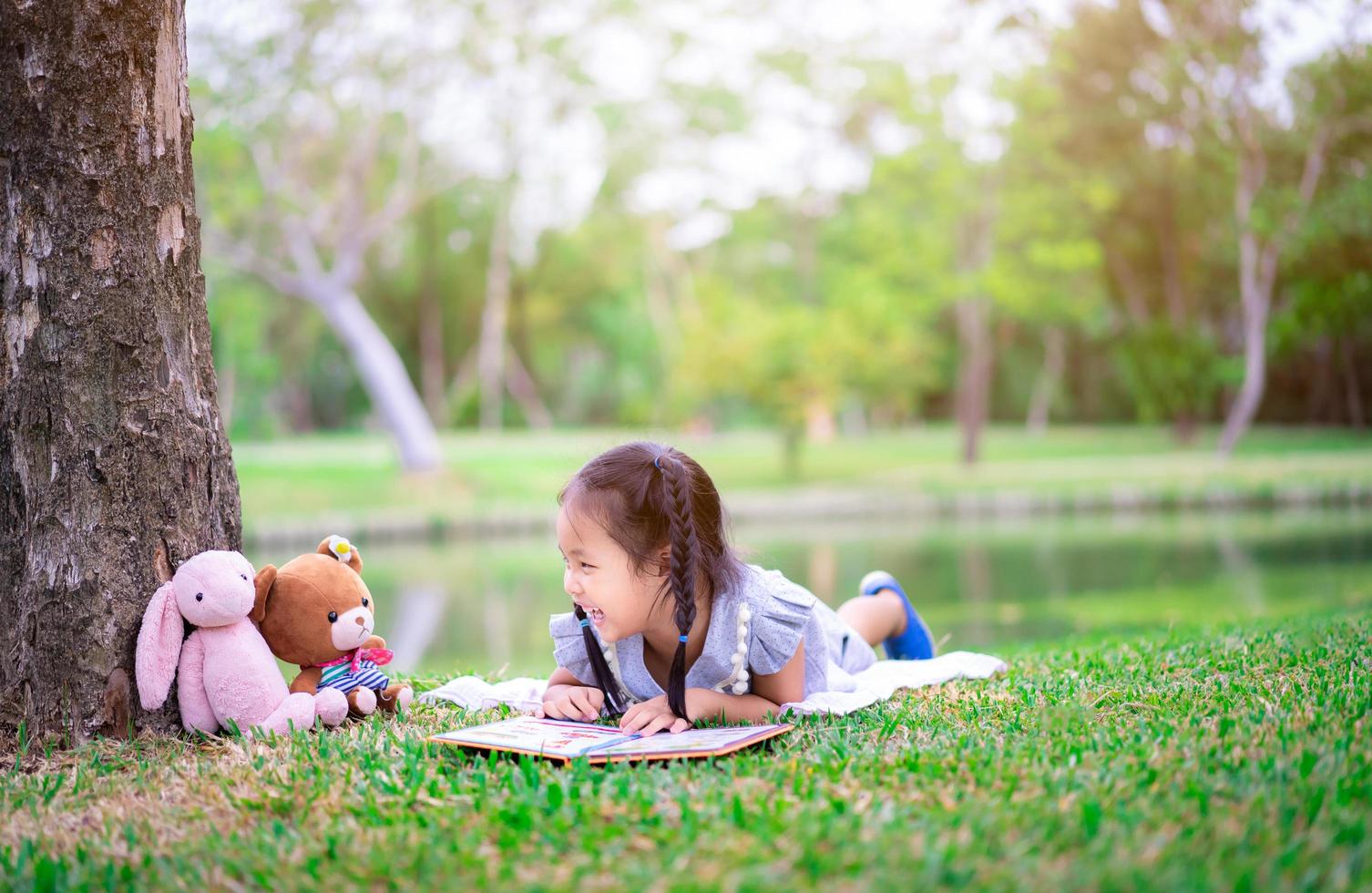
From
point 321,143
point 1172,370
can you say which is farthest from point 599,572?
point 1172,370

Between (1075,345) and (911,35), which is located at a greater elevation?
(911,35)

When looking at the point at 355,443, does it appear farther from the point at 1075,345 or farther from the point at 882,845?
the point at 882,845

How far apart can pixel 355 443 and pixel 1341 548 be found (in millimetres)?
18898

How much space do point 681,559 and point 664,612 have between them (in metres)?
0.19

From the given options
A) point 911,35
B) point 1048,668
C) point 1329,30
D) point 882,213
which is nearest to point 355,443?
point 882,213

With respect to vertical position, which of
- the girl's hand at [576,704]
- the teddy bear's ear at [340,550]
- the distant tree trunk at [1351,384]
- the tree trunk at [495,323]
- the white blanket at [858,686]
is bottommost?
the white blanket at [858,686]

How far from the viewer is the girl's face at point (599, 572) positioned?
105 inches

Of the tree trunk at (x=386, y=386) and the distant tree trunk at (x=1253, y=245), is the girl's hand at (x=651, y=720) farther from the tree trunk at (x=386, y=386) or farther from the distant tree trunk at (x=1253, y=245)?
the distant tree trunk at (x=1253, y=245)

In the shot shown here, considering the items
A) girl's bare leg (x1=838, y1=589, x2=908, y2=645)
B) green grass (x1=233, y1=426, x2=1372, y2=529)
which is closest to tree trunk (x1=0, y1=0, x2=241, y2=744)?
girl's bare leg (x1=838, y1=589, x2=908, y2=645)

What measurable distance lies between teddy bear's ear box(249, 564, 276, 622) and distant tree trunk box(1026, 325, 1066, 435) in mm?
27414

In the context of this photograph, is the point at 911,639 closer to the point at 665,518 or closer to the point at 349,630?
the point at 665,518

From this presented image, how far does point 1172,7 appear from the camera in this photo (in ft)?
60.0

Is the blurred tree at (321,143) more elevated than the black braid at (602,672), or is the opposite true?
the blurred tree at (321,143)

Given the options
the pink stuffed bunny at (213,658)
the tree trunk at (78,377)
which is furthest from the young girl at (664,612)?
the tree trunk at (78,377)
